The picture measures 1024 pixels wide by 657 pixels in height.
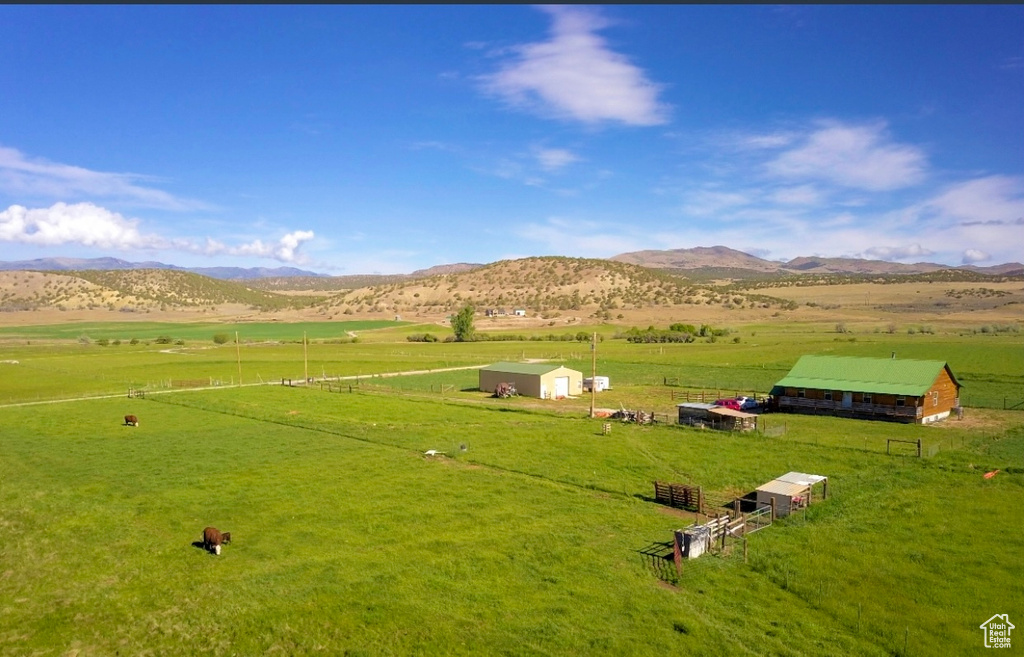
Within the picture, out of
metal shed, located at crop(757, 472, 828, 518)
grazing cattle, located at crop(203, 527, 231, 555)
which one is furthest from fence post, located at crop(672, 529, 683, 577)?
grazing cattle, located at crop(203, 527, 231, 555)

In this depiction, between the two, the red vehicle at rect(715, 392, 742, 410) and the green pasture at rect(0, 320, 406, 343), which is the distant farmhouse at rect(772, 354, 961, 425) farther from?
the green pasture at rect(0, 320, 406, 343)

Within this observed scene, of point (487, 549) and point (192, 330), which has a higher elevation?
point (192, 330)

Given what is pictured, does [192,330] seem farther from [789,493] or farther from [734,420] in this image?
[789,493]

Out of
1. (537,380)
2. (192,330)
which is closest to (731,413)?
(537,380)

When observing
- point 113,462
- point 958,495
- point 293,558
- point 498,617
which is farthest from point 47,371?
point 958,495

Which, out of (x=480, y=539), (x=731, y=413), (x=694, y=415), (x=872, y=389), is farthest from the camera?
(x=872, y=389)

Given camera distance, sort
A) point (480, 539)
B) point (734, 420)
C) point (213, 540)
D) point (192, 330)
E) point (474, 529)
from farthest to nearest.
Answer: point (192, 330), point (734, 420), point (474, 529), point (480, 539), point (213, 540)

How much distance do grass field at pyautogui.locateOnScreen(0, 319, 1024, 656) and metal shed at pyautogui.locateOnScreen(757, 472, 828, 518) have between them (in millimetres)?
737

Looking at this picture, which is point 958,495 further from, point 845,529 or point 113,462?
point 113,462

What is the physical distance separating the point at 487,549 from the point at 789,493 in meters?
12.8

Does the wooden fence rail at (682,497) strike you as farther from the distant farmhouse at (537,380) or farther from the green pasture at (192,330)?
the green pasture at (192,330)

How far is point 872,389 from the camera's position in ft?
168

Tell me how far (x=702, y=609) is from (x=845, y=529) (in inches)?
366

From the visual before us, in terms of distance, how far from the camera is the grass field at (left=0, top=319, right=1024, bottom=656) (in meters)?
17.7
